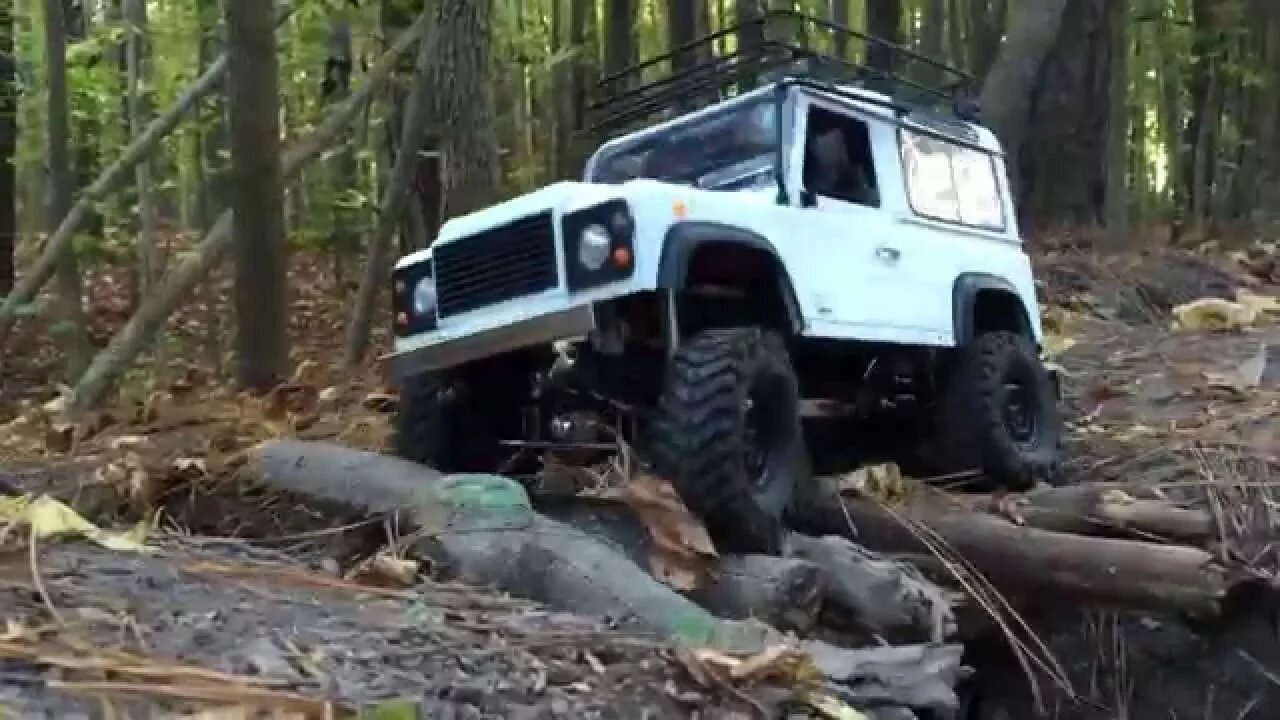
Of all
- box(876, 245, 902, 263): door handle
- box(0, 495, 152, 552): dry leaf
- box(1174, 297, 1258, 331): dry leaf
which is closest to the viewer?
box(0, 495, 152, 552): dry leaf

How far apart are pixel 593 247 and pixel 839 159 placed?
5.43 feet

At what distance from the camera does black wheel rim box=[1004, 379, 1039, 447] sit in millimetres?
7426

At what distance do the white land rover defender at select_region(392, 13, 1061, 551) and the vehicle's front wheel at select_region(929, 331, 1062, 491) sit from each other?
0.01 metres

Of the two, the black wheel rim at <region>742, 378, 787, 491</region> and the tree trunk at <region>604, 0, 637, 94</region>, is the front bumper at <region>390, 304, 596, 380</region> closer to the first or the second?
the black wheel rim at <region>742, 378, 787, 491</region>

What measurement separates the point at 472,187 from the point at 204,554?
3.46 metres

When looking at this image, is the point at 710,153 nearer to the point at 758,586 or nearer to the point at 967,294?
the point at 967,294

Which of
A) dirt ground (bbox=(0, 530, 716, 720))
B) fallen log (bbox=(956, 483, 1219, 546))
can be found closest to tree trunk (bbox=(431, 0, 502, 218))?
fallen log (bbox=(956, 483, 1219, 546))

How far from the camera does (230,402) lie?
328 inches

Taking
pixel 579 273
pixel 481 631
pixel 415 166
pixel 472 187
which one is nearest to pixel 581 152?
pixel 415 166

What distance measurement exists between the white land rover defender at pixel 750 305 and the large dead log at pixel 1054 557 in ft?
1.28

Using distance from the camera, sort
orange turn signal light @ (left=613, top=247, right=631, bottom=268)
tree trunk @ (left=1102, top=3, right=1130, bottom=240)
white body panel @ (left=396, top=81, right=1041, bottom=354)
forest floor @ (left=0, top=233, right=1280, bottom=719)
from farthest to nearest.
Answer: tree trunk @ (left=1102, top=3, right=1130, bottom=240), white body panel @ (left=396, top=81, right=1041, bottom=354), orange turn signal light @ (left=613, top=247, right=631, bottom=268), forest floor @ (left=0, top=233, right=1280, bottom=719)

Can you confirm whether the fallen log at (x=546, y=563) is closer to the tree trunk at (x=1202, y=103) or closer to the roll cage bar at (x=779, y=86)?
the roll cage bar at (x=779, y=86)

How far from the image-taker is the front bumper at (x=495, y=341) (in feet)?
18.1

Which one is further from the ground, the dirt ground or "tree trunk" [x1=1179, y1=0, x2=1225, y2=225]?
"tree trunk" [x1=1179, y1=0, x2=1225, y2=225]
